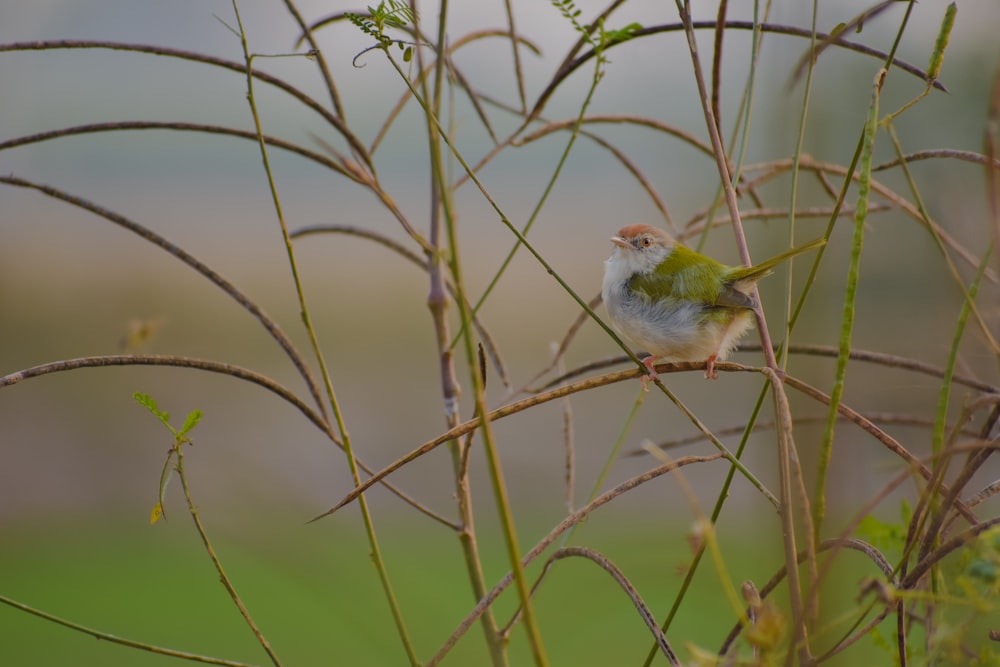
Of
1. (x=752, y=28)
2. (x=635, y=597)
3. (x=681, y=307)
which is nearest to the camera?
(x=635, y=597)

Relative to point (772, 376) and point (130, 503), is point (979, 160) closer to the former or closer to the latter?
point (772, 376)

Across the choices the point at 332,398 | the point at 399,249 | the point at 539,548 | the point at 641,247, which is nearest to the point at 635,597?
the point at 539,548

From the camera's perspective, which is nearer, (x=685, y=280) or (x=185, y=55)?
(x=185, y=55)

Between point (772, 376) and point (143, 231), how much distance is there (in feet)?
Answer: 1.62

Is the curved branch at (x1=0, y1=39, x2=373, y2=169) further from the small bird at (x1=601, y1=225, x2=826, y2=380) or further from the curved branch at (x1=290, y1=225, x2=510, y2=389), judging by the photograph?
the small bird at (x1=601, y1=225, x2=826, y2=380)

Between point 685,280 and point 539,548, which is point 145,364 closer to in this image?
point 539,548

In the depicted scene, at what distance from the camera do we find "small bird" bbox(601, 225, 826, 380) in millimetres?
1369

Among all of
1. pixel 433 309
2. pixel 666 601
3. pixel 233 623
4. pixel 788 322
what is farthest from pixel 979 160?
pixel 233 623

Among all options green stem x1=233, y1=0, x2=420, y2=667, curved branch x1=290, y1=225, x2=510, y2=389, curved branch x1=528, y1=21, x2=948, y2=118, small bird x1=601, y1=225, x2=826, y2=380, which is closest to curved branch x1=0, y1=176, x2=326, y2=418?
green stem x1=233, y1=0, x2=420, y2=667

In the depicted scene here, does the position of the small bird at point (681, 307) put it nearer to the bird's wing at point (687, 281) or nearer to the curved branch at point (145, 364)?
the bird's wing at point (687, 281)

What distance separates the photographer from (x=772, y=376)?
0.53m

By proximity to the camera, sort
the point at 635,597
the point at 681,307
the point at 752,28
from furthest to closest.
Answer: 1. the point at 681,307
2. the point at 752,28
3. the point at 635,597

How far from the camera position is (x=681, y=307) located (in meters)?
1.39

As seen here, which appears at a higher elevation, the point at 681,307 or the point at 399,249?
the point at 399,249
